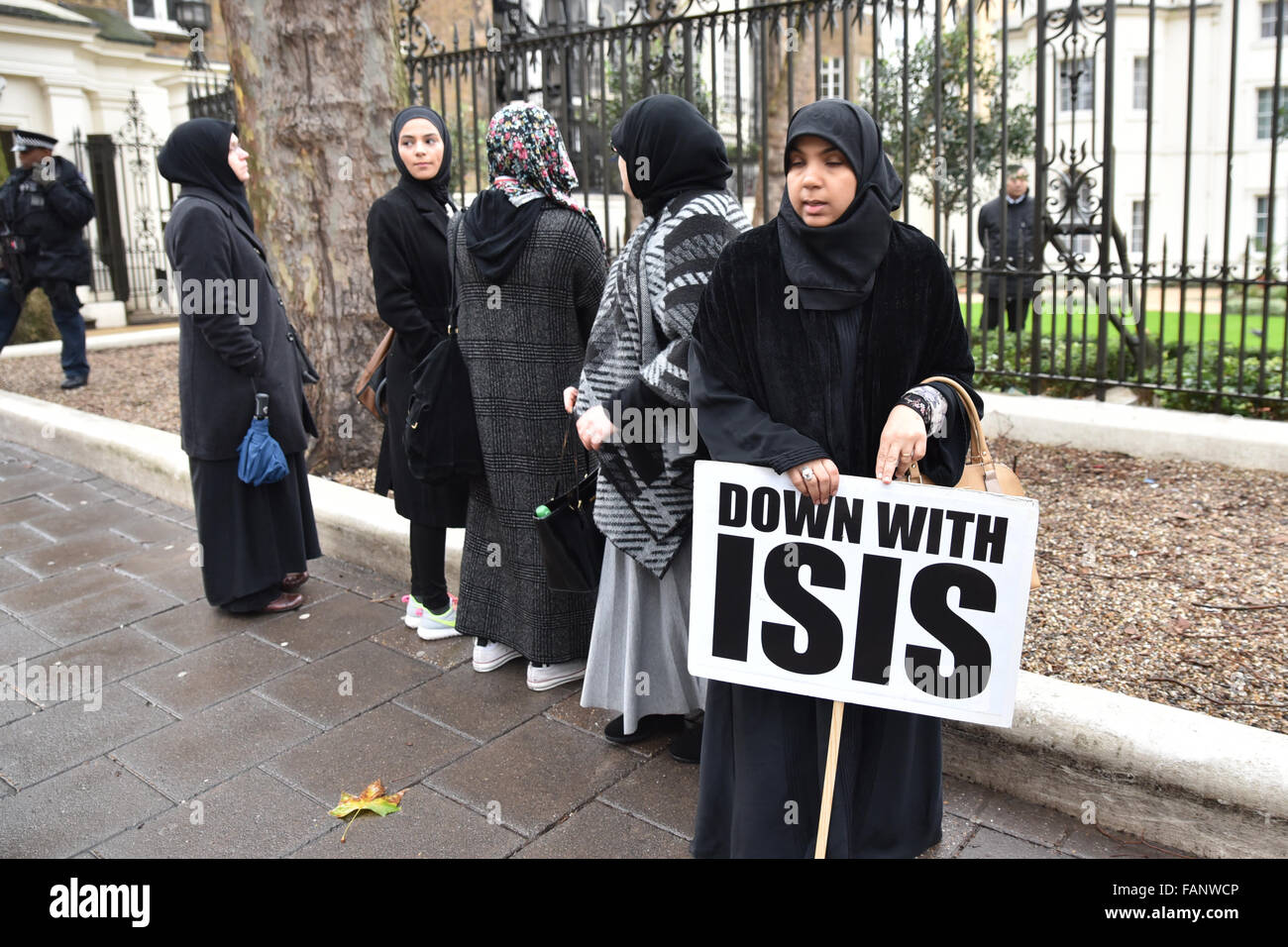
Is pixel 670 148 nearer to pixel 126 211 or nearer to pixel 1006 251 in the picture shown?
pixel 1006 251

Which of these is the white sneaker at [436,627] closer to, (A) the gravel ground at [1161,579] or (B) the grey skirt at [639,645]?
(B) the grey skirt at [639,645]

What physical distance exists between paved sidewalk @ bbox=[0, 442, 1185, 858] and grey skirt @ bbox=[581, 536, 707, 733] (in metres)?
0.18

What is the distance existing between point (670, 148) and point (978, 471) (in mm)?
1315

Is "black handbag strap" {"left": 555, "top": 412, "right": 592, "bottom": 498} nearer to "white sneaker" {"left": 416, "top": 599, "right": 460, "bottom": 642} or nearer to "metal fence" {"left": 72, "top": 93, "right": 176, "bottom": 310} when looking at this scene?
"white sneaker" {"left": 416, "top": 599, "right": 460, "bottom": 642}

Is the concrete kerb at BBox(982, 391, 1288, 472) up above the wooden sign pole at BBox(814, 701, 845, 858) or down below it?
above

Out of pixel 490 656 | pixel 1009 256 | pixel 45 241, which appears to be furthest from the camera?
pixel 45 241

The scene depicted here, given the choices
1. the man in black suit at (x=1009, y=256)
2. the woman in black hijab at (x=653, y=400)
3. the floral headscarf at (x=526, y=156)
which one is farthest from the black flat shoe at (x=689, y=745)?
the man in black suit at (x=1009, y=256)

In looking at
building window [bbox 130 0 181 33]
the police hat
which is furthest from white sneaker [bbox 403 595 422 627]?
building window [bbox 130 0 181 33]

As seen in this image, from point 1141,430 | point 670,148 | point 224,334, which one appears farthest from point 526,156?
point 1141,430

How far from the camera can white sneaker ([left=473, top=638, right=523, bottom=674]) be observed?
13.9 ft

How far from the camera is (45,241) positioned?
10.2 meters

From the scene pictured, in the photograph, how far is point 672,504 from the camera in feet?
10.7

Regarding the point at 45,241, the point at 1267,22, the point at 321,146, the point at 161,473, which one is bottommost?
the point at 161,473
